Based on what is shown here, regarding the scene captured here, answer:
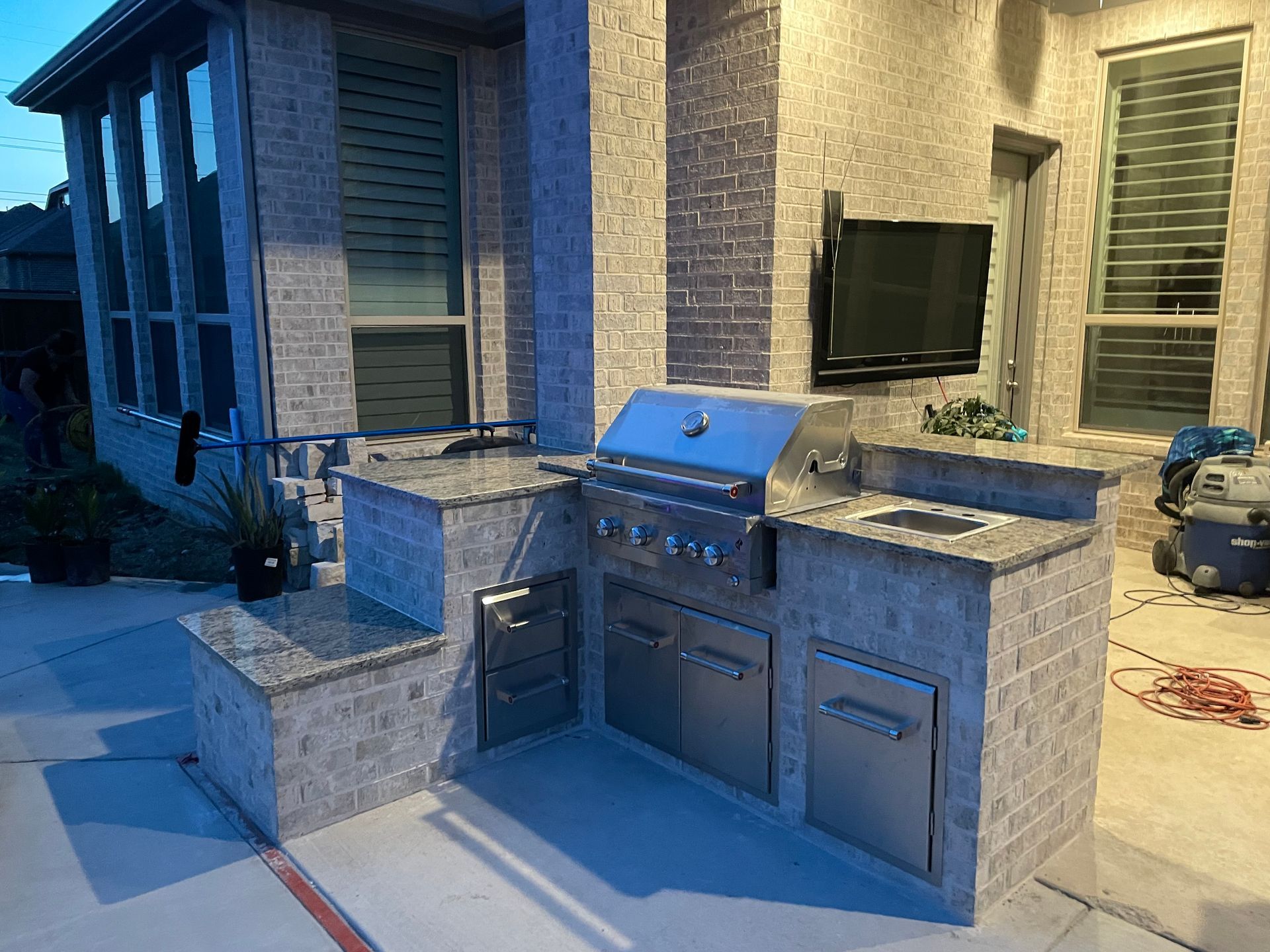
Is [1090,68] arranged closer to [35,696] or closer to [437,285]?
[437,285]

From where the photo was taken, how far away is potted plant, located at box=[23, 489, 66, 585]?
5.67m

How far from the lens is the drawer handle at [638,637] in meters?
3.35

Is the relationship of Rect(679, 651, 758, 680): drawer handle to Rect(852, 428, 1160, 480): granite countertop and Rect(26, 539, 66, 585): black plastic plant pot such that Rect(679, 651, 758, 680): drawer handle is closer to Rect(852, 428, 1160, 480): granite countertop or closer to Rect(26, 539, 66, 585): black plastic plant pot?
Rect(852, 428, 1160, 480): granite countertop

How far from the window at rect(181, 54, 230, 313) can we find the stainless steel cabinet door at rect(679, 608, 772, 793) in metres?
4.13

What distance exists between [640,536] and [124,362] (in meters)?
6.80

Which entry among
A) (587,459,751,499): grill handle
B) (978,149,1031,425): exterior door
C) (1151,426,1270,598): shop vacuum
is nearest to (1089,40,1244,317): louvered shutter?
(978,149,1031,425): exterior door

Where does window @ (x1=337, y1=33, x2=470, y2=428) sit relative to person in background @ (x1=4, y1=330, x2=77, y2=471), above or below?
above

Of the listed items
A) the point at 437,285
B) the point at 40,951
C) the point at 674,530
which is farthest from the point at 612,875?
the point at 437,285

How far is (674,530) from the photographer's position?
3.17 metres

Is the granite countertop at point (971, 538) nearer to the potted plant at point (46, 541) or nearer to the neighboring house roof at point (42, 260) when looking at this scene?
the potted plant at point (46, 541)

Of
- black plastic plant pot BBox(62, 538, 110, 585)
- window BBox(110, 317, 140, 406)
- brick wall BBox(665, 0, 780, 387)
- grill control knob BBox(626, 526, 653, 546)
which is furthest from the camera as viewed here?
window BBox(110, 317, 140, 406)

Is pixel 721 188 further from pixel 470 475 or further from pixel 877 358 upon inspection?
pixel 470 475

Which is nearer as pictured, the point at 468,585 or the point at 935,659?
the point at 935,659

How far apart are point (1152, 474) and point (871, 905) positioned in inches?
190
